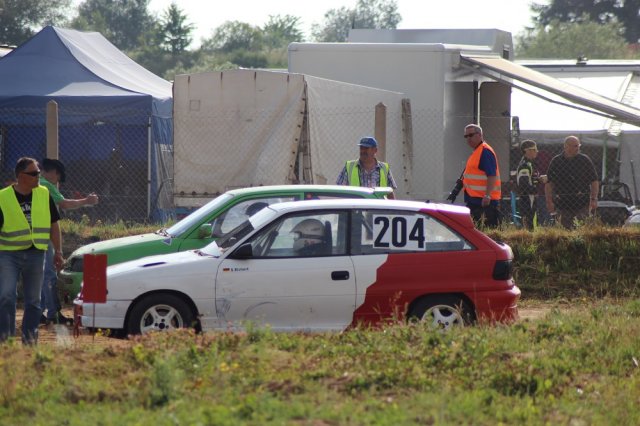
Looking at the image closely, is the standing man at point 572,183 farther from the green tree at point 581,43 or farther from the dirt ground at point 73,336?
the green tree at point 581,43

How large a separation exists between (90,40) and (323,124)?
345 inches

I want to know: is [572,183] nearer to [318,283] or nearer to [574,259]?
[574,259]

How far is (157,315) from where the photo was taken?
31.5ft

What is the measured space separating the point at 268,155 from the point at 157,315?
671 cm

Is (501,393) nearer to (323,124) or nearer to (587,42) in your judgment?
(323,124)

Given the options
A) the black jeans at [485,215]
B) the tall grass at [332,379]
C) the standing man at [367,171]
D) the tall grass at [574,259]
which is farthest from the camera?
the black jeans at [485,215]

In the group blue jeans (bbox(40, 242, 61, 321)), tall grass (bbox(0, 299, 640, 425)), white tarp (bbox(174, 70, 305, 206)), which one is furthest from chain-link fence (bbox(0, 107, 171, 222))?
tall grass (bbox(0, 299, 640, 425))

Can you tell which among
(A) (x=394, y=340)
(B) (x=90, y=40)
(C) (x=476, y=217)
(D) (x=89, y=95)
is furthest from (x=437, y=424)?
(B) (x=90, y=40)

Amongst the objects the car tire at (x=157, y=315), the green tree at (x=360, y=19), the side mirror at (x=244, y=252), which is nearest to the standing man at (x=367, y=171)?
the side mirror at (x=244, y=252)

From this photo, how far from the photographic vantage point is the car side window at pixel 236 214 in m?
11.2

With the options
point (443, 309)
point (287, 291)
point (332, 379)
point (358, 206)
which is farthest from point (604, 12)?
point (332, 379)

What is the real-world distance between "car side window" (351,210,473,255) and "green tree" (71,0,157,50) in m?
82.3

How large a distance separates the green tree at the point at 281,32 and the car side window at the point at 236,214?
8184 centimetres

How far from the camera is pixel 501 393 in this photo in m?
7.05
